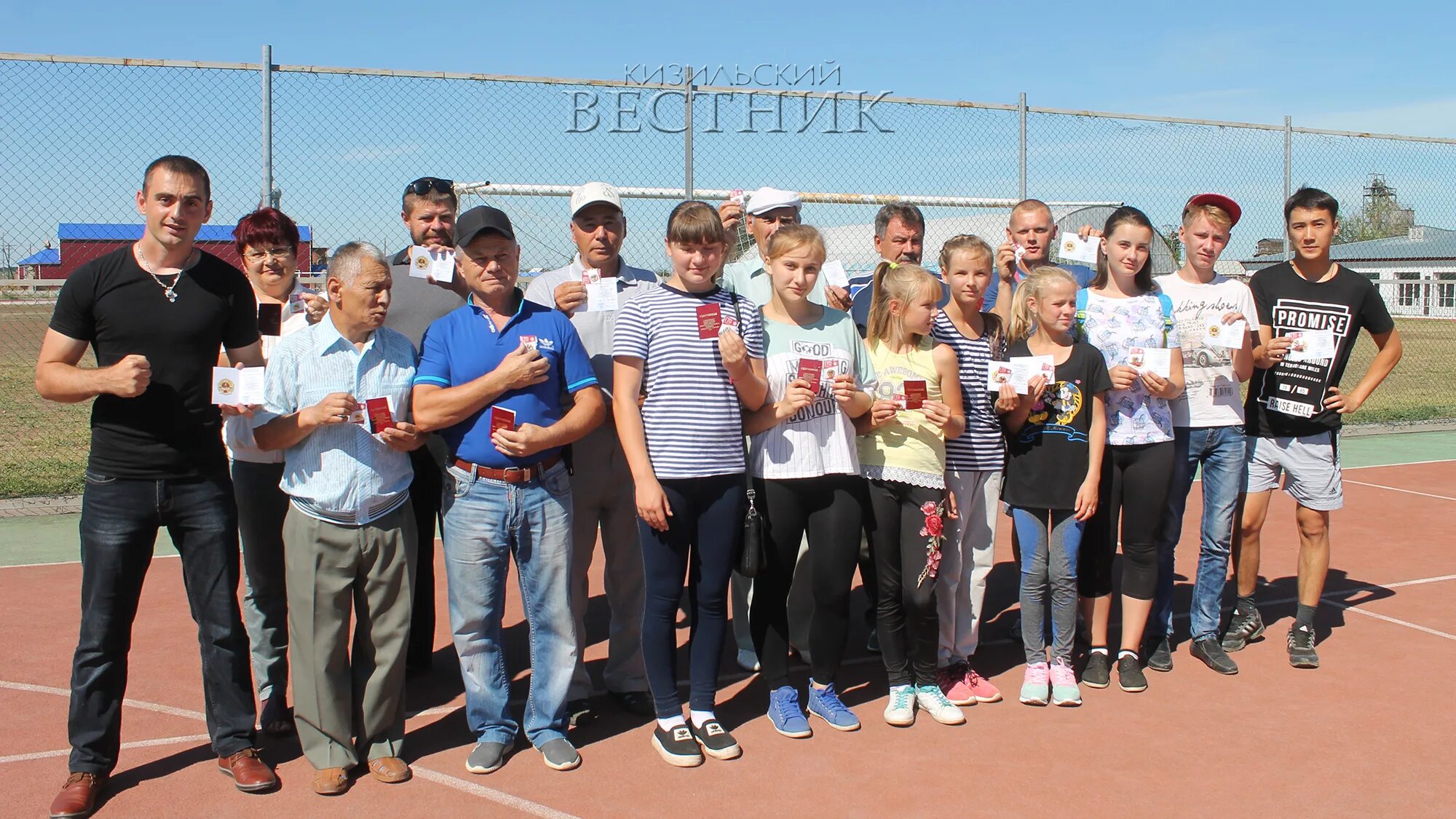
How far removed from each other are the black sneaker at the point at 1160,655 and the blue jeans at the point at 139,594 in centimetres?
405

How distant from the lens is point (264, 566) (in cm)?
421

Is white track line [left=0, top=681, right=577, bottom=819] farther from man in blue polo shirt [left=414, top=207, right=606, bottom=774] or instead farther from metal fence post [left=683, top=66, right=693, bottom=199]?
metal fence post [left=683, top=66, right=693, bottom=199]

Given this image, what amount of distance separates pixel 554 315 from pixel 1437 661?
463 cm

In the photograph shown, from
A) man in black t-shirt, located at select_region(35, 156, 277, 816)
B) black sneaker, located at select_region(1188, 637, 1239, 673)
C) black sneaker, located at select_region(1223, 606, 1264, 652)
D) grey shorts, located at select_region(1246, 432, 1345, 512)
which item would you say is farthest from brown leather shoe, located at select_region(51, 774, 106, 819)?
grey shorts, located at select_region(1246, 432, 1345, 512)

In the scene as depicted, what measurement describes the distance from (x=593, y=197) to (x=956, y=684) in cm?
270

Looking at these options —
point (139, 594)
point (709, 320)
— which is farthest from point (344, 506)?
point (709, 320)

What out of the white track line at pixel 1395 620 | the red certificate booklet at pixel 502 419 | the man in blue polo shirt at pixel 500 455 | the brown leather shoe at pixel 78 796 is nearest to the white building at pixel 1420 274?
the white track line at pixel 1395 620

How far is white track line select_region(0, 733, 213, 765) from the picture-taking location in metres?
4.04

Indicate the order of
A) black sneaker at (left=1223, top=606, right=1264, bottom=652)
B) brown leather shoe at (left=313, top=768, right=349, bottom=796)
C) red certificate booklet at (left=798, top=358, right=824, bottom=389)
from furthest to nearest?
black sneaker at (left=1223, top=606, right=1264, bottom=652) < red certificate booklet at (left=798, top=358, right=824, bottom=389) < brown leather shoe at (left=313, top=768, right=349, bottom=796)

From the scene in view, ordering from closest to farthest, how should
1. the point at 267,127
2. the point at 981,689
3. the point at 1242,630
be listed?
the point at 981,689 → the point at 1242,630 → the point at 267,127

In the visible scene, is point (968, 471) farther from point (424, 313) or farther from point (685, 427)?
point (424, 313)

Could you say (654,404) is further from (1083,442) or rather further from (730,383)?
(1083,442)

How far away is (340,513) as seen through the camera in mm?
3764

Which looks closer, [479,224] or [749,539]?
[479,224]
